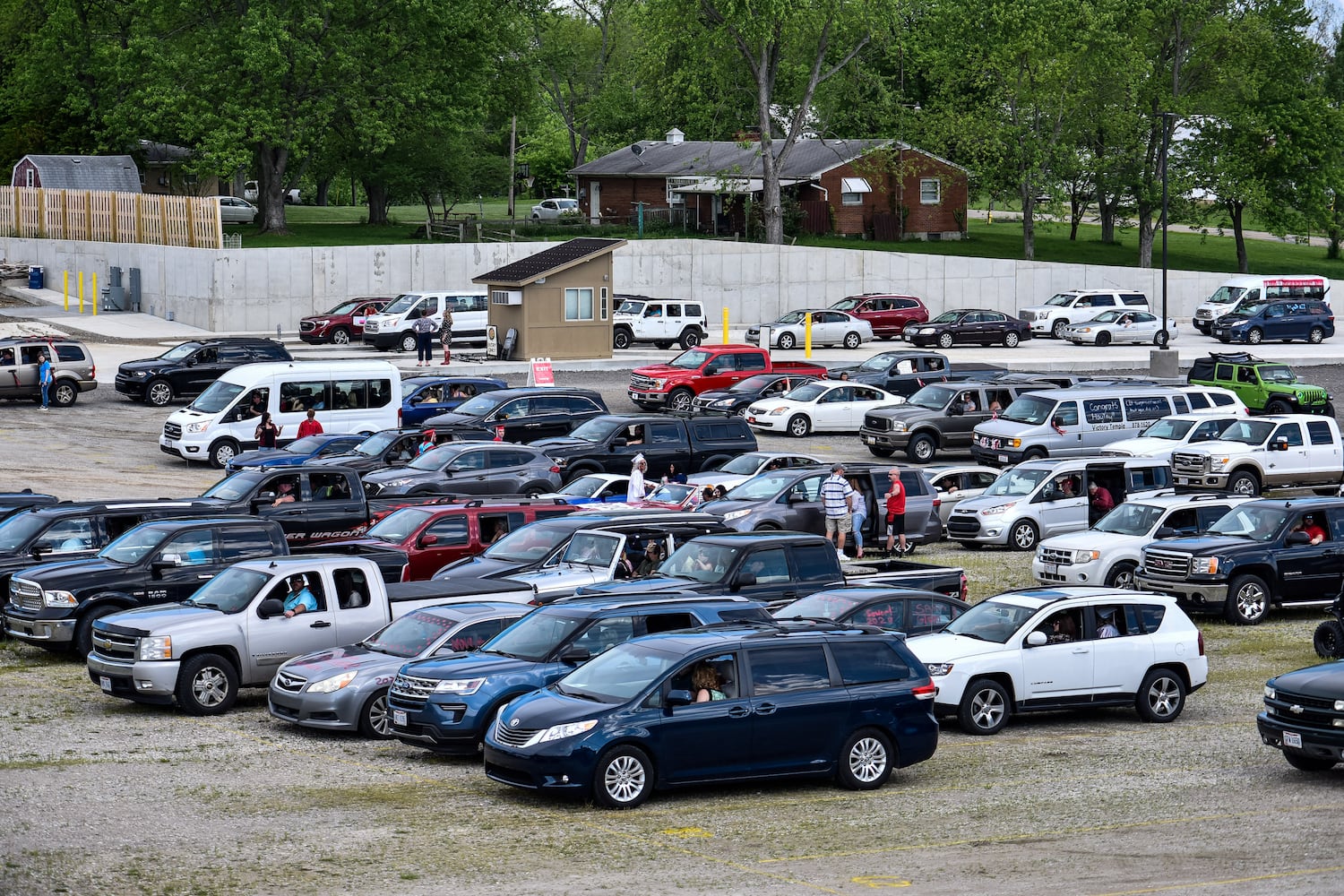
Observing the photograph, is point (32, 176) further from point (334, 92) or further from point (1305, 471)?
point (1305, 471)

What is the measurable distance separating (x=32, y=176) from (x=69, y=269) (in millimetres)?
9792

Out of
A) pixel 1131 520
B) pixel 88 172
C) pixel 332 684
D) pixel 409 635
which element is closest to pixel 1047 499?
pixel 1131 520

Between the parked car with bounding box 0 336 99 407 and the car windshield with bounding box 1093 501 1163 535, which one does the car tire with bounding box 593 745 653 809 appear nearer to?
the car windshield with bounding box 1093 501 1163 535

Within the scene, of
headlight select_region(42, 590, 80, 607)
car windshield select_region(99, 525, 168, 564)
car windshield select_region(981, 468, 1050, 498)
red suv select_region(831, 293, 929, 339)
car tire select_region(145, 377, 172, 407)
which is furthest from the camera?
red suv select_region(831, 293, 929, 339)

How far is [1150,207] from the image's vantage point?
2847 inches

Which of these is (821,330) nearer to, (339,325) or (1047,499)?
(339,325)

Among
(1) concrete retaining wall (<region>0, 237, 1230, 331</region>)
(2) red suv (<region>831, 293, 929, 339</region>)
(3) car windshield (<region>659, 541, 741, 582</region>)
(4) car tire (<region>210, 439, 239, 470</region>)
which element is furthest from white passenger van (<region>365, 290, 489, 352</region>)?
(3) car windshield (<region>659, 541, 741, 582</region>)

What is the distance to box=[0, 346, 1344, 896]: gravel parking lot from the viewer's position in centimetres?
1119

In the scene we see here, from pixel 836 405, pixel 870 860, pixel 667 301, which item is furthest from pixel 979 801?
pixel 667 301

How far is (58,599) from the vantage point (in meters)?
19.3

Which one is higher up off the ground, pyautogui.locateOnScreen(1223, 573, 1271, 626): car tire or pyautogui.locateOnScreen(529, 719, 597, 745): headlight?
pyautogui.locateOnScreen(529, 719, 597, 745): headlight

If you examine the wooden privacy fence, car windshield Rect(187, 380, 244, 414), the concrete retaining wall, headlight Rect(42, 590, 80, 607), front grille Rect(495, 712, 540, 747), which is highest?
the wooden privacy fence

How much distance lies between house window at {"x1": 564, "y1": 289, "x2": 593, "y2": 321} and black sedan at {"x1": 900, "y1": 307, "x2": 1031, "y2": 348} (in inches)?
489

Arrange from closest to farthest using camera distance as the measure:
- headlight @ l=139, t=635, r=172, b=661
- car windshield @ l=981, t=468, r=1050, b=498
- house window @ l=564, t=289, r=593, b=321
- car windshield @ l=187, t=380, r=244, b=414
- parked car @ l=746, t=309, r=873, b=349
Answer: headlight @ l=139, t=635, r=172, b=661 < car windshield @ l=981, t=468, r=1050, b=498 < car windshield @ l=187, t=380, r=244, b=414 < house window @ l=564, t=289, r=593, b=321 < parked car @ l=746, t=309, r=873, b=349
